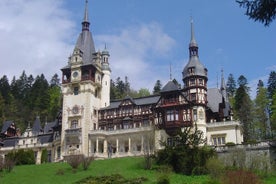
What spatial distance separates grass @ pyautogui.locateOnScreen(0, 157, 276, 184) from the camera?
3806 cm

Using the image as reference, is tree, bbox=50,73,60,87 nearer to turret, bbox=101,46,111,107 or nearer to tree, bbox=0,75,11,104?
tree, bbox=0,75,11,104

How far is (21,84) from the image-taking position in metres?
111

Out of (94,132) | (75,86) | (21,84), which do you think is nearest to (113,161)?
(94,132)

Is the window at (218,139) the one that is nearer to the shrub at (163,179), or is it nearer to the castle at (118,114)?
the castle at (118,114)

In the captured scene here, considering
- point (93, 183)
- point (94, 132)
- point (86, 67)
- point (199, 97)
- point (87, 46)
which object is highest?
point (87, 46)

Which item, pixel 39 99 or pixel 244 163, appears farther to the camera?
pixel 39 99

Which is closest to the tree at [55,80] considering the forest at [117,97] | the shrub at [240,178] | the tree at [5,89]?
the forest at [117,97]

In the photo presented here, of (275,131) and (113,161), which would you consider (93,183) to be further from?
(275,131)

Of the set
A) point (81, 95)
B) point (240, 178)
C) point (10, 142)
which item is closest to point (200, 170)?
point (240, 178)

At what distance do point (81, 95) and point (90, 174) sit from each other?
25344 millimetres

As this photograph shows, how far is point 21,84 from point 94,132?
2193 inches

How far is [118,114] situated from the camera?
65688mm

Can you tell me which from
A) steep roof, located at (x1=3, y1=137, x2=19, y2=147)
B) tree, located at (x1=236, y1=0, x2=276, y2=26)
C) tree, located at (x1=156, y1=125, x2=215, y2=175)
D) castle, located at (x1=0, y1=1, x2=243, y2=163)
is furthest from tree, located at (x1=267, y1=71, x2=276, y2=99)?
tree, located at (x1=236, y1=0, x2=276, y2=26)

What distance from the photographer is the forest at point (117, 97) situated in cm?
7219
